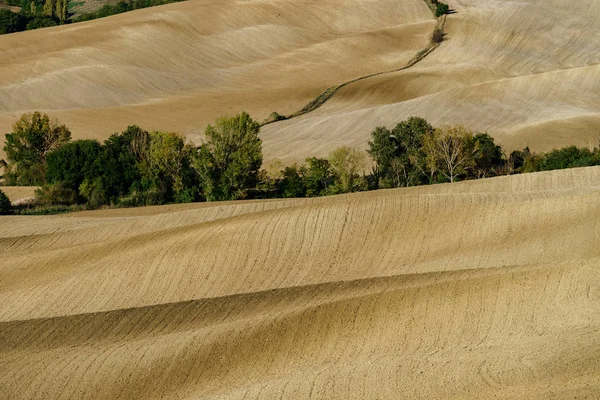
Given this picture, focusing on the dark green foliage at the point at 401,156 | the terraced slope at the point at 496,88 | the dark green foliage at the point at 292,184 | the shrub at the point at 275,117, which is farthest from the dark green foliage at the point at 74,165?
the shrub at the point at 275,117

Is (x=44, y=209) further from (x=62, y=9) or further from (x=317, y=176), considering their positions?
(x=62, y=9)

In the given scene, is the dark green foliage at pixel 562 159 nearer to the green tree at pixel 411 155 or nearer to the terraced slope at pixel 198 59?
the green tree at pixel 411 155

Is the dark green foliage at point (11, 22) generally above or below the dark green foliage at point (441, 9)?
above

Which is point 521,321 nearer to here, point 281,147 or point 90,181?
point 90,181

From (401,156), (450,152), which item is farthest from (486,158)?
(401,156)

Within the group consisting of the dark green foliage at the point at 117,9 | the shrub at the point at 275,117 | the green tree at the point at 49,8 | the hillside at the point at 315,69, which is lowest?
the shrub at the point at 275,117

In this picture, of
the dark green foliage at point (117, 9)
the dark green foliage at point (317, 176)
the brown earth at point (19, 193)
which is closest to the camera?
the dark green foliage at point (317, 176)
